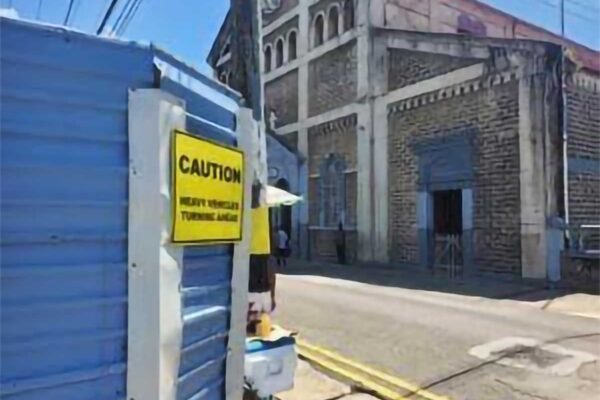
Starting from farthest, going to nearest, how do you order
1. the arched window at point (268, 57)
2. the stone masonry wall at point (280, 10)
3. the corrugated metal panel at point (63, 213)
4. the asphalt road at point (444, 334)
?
the arched window at point (268, 57) → the stone masonry wall at point (280, 10) → the asphalt road at point (444, 334) → the corrugated metal panel at point (63, 213)

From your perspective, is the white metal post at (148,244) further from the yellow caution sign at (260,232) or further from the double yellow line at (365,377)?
the double yellow line at (365,377)

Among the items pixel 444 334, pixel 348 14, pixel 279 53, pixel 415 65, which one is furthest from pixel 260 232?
pixel 279 53

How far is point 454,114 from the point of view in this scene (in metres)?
15.4

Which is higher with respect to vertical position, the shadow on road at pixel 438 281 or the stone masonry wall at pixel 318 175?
the stone masonry wall at pixel 318 175

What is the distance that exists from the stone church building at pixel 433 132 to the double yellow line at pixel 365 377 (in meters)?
5.43

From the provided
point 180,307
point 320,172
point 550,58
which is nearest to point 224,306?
point 180,307

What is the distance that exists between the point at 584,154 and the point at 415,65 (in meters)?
5.36

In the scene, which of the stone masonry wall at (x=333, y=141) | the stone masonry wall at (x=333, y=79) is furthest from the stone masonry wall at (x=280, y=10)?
the stone masonry wall at (x=333, y=141)

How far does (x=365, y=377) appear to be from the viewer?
5945 mm

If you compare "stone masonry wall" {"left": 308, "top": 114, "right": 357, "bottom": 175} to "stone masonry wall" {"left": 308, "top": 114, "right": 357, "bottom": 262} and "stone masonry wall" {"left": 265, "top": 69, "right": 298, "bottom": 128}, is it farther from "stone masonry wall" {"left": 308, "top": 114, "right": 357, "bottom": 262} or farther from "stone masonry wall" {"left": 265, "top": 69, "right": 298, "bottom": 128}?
"stone masonry wall" {"left": 265, "top": 69, "right": 298, "bottom": 128}

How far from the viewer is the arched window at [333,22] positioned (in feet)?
67.7

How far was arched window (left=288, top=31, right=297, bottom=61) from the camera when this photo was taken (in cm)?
2311

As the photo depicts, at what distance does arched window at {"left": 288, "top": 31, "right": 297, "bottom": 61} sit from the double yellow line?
1780cm

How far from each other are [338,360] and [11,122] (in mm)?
5164
